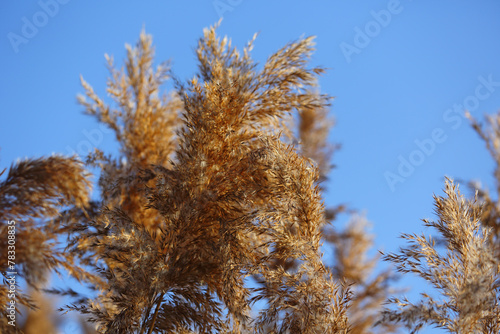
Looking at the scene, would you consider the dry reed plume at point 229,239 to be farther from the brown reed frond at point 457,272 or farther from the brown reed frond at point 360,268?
the brown reed frond at point 360,268

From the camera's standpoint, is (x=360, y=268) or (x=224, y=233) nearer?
(x=224, y=233)

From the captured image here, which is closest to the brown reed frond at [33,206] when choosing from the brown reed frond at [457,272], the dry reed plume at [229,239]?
the dry reed plume at [229,239]

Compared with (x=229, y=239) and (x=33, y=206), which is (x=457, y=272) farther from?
(x=33, y=206)

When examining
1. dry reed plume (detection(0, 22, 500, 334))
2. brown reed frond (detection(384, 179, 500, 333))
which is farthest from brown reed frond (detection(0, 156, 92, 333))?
brown reed frond (detection(384, 179, 500, 333))

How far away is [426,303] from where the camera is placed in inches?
104

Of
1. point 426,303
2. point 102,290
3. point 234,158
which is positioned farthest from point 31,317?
point 426,303

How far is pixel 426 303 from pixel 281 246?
0.91 metres

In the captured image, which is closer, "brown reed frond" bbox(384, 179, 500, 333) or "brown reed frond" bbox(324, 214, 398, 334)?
"brown reed frond" bbox(384, 179, 500, 333)

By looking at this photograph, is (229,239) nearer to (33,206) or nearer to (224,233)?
(224,233)

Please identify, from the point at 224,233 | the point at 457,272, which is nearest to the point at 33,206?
the point at 224,233

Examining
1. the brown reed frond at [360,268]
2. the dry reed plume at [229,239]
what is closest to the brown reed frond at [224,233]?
the dry reed plume at [229,239]

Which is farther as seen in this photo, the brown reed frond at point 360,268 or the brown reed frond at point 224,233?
the brown reed frond at point 360,268

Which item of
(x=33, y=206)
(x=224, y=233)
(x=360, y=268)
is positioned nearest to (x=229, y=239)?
(x=224, y=233)

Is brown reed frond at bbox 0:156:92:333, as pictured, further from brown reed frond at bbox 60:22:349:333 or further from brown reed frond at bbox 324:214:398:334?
brown reed frond at bbox 324:214:398:334
